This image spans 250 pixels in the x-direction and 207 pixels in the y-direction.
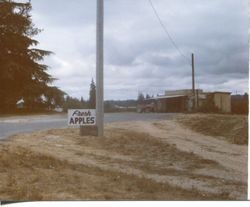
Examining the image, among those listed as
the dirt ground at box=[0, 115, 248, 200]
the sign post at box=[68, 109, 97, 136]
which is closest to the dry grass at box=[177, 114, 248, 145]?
the dirt ground at box=[0, 115, 248, 200]

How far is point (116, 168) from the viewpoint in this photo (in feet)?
28.1

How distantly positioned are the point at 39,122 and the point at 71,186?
438 cm

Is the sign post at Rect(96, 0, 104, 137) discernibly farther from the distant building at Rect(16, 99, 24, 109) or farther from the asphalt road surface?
the distant building at Rect(16, 99, 24, 109)

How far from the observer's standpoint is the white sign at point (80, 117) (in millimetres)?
8062

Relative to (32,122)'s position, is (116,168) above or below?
below

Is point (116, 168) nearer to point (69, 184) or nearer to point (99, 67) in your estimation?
point (69, 184)

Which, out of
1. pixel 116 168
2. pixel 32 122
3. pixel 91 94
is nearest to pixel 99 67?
pixel 91 94

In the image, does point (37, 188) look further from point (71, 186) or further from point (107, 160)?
point (107, 160)

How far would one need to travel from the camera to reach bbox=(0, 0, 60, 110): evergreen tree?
7801mm

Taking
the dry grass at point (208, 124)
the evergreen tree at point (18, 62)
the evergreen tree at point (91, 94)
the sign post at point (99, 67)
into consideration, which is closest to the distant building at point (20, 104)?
the evergreen tree at point (18, 62)

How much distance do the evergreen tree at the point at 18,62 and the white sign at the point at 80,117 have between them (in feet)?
1.58

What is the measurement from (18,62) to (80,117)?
1541mm

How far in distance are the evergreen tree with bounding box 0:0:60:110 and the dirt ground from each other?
110cm

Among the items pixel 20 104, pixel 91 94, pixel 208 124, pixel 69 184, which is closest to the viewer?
pixel 69 184
